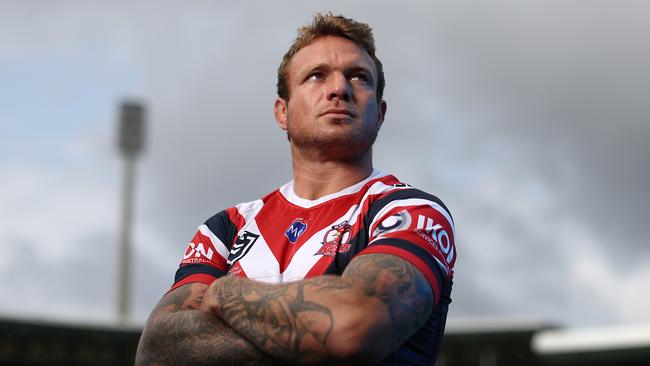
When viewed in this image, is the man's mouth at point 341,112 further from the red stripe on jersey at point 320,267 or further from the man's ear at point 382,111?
the red stripe on jersey at point 320,267

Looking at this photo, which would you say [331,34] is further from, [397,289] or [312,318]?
[312,318]

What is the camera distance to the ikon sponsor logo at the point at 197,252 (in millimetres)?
4168

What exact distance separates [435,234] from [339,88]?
36.3 inches

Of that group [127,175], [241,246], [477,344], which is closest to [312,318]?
[241,246]

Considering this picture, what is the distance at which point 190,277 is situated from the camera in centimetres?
412

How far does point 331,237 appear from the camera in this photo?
3.87 meters

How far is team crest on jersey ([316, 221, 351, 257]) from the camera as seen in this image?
149 inches

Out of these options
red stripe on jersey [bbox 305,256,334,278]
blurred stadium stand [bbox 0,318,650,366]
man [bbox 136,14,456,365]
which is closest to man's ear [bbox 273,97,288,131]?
man [bbox 136,14,456,365]

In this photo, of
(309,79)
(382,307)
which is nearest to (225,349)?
(382,307)

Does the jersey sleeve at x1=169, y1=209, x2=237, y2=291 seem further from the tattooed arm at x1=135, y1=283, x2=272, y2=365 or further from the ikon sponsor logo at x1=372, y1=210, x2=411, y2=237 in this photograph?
the ikon sponsor logo at x1=372, y1=210, x2=411, y2=237

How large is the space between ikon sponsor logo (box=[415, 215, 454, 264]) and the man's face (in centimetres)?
68

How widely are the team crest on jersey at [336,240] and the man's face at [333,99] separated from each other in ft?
1.51

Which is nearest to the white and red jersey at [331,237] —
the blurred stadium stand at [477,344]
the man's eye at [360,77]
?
the man's eye at [360,77]

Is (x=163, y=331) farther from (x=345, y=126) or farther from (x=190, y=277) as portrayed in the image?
(x=345, y=126)
